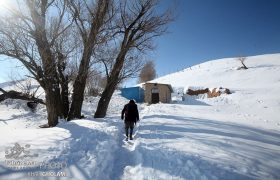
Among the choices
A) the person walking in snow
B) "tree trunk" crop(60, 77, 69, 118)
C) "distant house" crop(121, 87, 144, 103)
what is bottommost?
the person walking in snow

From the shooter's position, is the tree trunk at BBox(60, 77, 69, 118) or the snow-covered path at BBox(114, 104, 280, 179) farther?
the tree trunk at BBox(60, 77, 69, 118)

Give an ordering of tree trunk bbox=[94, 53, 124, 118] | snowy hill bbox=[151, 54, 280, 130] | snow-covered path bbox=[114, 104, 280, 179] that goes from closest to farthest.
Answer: snow-covered path bbox=[114, 104, 280, 179] < tree trunk bbox=[94, 53, 124, 118] < snowy hill bbox=[151, 54, 280, 130]

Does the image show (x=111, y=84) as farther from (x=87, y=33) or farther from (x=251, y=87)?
(x=251, y=87)

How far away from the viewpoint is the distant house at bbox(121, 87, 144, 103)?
143 ft

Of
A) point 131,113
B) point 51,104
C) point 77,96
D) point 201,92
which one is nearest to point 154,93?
point 201,92

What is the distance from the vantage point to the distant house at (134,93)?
143 feet

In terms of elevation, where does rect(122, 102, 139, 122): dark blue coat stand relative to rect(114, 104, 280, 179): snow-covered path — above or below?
above

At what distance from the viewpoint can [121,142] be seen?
10.1 meters

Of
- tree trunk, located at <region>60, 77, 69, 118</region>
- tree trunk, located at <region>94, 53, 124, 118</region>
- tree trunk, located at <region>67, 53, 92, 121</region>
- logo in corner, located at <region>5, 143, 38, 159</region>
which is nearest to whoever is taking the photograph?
logo in corner, located at <region>5, 143, 38, 159</region>

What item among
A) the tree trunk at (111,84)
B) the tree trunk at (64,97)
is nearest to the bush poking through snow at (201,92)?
the tree trunk at (111,84)

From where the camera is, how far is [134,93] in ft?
147

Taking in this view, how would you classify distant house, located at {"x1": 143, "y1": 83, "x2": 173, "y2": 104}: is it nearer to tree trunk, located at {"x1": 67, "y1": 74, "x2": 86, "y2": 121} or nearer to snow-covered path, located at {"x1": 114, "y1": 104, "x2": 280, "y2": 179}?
tree trunk, located at {"x1": 67, "y1": 74, "x2": 86, "y2": 121}

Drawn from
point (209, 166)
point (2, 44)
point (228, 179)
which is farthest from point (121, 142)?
point (2, 44)

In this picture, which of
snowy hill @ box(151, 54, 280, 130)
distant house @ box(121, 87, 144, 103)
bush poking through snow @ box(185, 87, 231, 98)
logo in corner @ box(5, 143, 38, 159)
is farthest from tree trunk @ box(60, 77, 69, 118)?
bush poking through snow @ box(185, 87, 231, 98)
